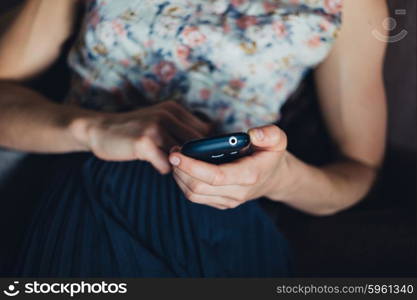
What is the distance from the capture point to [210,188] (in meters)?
0.50

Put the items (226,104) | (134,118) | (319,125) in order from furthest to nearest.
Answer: (319,125), (226,104), (134,118)

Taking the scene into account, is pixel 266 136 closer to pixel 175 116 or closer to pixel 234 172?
pixel 234 172

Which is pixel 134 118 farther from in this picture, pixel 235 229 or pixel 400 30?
pixel 400 30

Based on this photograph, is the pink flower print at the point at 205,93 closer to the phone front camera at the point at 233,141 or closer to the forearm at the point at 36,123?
the forearm at the point at 36,123

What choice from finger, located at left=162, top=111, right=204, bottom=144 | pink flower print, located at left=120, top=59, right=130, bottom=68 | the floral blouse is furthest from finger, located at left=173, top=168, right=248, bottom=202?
pink flower print, located at left=120, top=59, right=130, bottom=68

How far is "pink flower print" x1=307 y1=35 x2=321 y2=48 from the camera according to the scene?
2.26ft

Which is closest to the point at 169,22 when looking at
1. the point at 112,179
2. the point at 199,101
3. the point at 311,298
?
the point at 199,101

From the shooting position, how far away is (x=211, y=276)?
2.00ft

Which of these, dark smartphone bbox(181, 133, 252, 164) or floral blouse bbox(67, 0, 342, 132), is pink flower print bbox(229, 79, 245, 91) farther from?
dark smartphone bbox(181, 133, 252, 164)

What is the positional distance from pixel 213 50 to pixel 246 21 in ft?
0.24

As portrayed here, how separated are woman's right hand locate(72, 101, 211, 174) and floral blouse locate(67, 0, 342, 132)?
99 mm

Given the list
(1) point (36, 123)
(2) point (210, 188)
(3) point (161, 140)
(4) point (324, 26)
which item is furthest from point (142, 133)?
(4) point (324, 26)

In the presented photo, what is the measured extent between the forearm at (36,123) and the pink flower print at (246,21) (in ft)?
0.91

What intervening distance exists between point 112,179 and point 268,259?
0.28 meters
